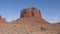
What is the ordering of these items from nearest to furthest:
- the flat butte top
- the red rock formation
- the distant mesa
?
1. the flat butte top
2. the red rock formation
3. the distant mesa

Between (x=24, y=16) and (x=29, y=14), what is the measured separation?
7.02ft

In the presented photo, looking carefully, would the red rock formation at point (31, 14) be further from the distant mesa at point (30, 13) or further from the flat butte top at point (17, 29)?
the flat butte top at point (17, 29)

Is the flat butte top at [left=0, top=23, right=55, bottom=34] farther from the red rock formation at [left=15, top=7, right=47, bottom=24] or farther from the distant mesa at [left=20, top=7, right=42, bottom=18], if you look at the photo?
the distant mesa at [left=20, top=7, right=42, bottom=18]

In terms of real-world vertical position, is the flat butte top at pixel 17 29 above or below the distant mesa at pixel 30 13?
below

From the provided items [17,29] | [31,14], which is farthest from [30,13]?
[17,29]

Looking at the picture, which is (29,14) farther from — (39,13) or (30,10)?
(39,13)

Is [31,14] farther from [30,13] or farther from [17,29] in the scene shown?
[17,29]

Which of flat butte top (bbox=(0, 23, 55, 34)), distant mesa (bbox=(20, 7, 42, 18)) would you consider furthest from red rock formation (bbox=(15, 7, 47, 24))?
flat butte top (bbox=(0, 23, 55, 34))

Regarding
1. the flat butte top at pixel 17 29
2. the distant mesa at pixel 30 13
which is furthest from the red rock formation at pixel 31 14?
the flat butte top at pixel 17 29

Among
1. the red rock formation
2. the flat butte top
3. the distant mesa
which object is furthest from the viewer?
the distant mesa

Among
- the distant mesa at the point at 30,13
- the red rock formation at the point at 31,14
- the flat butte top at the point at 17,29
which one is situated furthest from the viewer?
the distant mesa at the point at 30,13

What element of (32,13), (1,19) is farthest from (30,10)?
(1,19)

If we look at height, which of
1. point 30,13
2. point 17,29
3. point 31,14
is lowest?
point 17,29

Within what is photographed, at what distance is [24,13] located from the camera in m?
58.4
